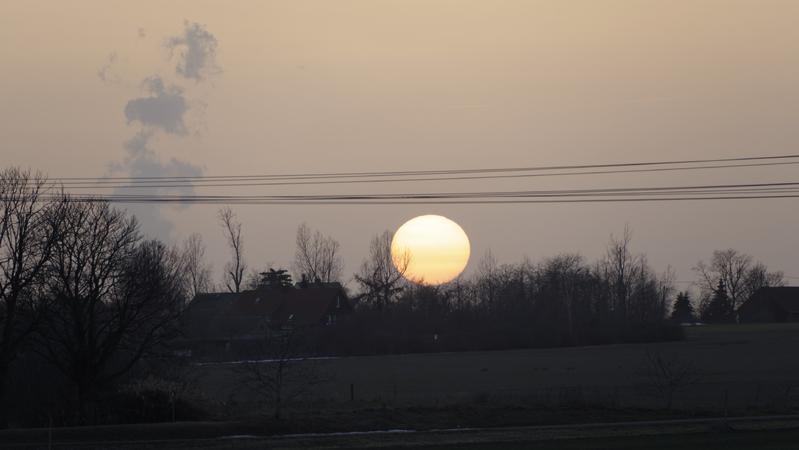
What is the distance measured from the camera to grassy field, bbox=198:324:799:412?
4672cm

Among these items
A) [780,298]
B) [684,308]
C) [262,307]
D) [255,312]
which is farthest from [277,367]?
[684,308]

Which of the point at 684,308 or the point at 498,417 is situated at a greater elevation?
the point at 684,308

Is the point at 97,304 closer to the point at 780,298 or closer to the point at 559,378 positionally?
the point at 559,378

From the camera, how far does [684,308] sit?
174000 mm

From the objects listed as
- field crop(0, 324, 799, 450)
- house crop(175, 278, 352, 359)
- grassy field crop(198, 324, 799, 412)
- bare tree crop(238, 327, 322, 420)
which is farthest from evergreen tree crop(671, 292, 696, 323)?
bare tree crop(238, 327, 322, 420)

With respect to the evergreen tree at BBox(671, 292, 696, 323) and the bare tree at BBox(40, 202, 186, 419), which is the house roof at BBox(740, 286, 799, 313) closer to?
the evergreen tree at BBox(671, 292, 696, 323)

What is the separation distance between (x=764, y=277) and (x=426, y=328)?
3334 inches

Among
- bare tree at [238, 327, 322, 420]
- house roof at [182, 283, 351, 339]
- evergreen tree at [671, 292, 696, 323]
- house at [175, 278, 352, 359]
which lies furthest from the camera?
evergreen tree at [671, 292, 696, 323]

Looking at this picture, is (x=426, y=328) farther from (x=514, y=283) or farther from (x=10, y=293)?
(x=10, y=293)

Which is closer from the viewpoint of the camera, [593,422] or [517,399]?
[593,422]

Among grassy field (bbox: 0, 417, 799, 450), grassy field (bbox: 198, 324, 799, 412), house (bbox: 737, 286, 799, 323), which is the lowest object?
grassy field (bbox: 0, 417, 799, 450)

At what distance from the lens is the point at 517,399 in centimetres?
4675

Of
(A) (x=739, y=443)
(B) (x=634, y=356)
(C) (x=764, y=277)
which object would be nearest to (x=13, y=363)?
(A) (x=739, y=443)

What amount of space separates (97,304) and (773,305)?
399 ft
